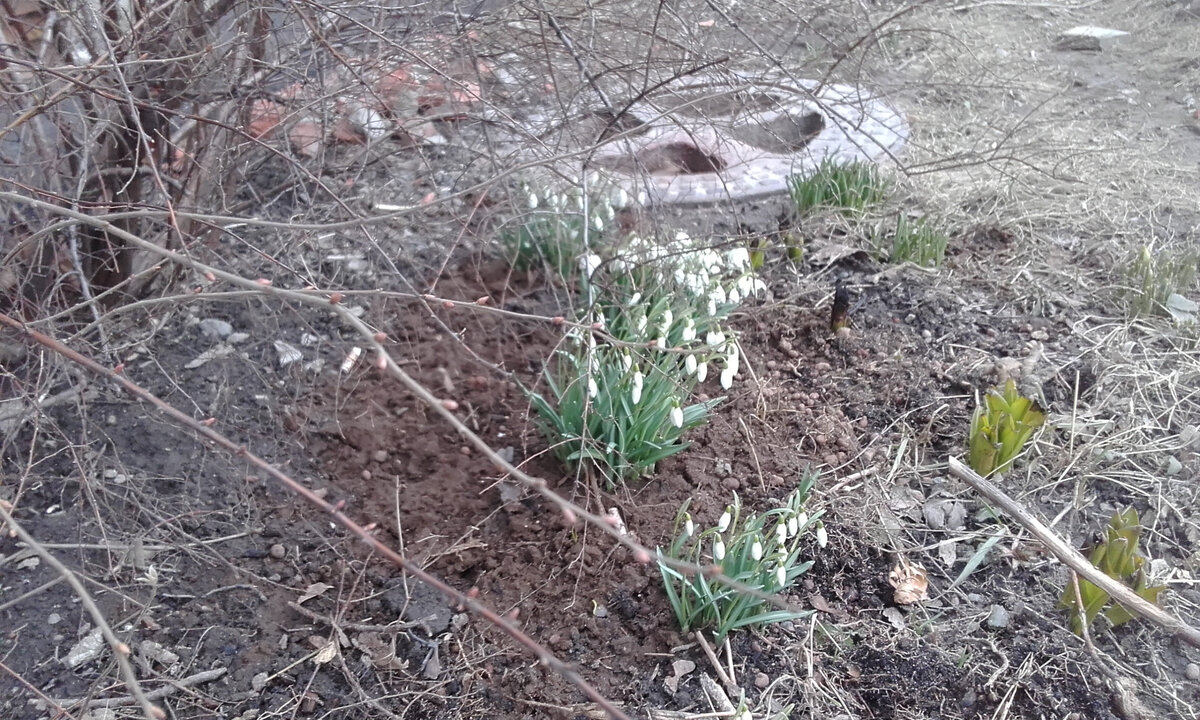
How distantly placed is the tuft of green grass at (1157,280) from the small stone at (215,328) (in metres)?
3.47

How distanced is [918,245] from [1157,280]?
878mm

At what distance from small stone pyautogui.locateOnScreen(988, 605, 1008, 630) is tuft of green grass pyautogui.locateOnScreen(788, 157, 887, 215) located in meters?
2.09

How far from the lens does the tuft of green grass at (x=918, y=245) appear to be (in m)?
3.68

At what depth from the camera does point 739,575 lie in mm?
2117

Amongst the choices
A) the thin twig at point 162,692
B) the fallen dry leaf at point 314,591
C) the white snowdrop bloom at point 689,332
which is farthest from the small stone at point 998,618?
the thin twig at point 162,692

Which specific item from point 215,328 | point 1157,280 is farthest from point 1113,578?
point 215,328

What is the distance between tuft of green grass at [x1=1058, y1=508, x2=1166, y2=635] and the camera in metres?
2.12

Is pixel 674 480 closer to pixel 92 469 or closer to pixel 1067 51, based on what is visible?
pixel 92 469

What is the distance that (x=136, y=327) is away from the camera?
10.1ft

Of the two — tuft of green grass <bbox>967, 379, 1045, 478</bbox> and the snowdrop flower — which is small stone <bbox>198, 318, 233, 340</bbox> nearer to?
the snowdrop flower

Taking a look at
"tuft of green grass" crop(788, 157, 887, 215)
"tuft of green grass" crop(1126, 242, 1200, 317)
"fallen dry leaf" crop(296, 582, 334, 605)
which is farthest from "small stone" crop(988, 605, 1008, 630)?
"tuft of green grass" crop(788, 157, 887, 215)

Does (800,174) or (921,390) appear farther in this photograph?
(800,174)

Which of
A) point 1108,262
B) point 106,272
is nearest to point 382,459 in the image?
point 106,272

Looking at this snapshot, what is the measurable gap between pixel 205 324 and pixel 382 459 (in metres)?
1.00
